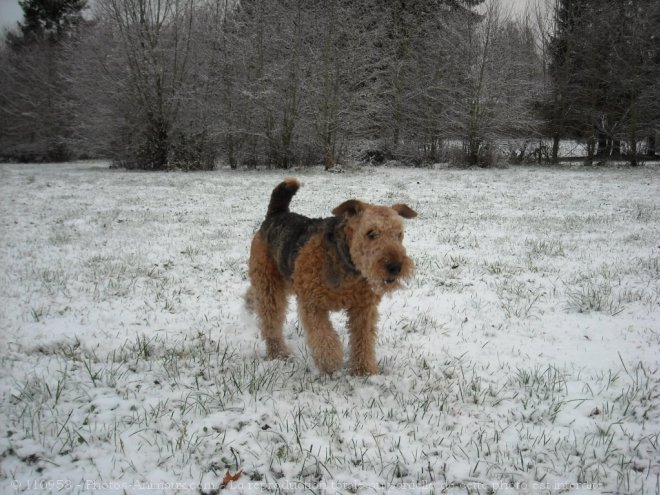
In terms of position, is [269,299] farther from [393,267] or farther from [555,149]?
[555,149]

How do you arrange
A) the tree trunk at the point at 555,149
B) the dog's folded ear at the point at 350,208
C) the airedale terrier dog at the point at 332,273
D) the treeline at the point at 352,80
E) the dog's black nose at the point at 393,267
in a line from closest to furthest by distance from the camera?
the dog's black nose at the point at 393,267
the airedale terrier dog at the point at 332,273
the dog's folded ear at the point at 350,208
the treeline at the point at 352,80
the tree trunk at the point at 555,149

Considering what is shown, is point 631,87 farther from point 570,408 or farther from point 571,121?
point 570,408

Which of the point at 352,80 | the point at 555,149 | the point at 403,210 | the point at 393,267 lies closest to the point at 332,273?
the point at 393,267

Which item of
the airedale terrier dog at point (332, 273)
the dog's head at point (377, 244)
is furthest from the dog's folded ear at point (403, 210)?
the dog's head at point (377, 244)

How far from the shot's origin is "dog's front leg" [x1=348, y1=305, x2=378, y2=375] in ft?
10.7

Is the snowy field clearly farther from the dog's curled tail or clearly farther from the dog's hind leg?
the dog's curled tail

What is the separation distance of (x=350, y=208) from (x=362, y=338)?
Result: 3.48 feet

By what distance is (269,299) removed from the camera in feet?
12.3

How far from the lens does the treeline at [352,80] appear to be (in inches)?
788

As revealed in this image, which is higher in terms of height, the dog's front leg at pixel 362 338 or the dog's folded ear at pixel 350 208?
the dog's folded ear at pixel 350 208

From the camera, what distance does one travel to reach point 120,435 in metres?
2.43

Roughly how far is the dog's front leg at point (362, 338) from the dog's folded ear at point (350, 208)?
2.49 ft

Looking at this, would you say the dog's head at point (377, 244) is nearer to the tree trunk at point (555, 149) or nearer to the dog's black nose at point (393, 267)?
the dog's black nose at point (393, 267)

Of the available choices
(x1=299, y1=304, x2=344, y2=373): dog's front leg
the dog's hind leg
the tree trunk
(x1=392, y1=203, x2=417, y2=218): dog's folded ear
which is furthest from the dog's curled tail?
the tree trunk
